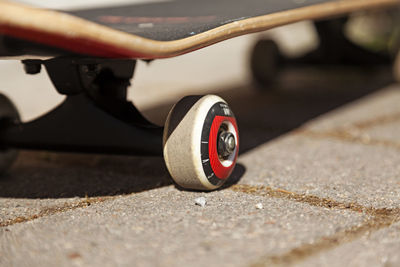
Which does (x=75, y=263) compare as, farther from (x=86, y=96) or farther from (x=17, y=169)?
(x=17, y=169)

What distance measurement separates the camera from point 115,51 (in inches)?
60.4

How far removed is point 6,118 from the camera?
222 cm

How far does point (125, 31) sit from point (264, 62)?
265cm

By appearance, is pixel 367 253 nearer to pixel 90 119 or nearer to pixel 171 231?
pixel 171 231

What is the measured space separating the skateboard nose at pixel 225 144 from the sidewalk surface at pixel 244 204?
14 centimetres

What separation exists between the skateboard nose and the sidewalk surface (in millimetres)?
142

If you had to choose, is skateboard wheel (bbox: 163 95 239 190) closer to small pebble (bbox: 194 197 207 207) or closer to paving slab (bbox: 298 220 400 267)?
small pebble (bbox: 194 197 207 207)

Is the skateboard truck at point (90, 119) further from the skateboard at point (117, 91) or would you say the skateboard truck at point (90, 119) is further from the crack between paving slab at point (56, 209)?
the crack between paving slab at point (56, 209)

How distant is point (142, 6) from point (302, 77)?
202 cm

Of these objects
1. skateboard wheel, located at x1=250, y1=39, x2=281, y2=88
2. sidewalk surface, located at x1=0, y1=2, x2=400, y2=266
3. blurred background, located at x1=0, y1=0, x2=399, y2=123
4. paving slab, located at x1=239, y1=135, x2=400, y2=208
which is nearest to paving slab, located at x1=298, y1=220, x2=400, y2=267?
sidewalk surface, located at x1=0, y1=2, x2=400, y2=266

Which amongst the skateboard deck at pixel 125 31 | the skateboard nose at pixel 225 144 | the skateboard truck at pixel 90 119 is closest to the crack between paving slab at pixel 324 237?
the skateboard nose at pixel 225 144

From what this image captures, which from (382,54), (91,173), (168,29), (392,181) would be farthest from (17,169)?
(382,54)

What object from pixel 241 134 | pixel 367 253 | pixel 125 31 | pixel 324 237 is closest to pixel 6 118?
pixel 125 31

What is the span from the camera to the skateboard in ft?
4.78
